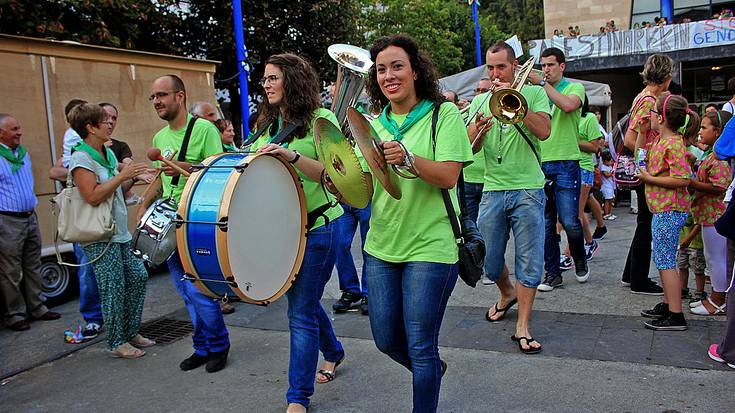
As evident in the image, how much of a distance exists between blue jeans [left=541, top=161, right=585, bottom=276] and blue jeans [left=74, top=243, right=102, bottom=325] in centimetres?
407

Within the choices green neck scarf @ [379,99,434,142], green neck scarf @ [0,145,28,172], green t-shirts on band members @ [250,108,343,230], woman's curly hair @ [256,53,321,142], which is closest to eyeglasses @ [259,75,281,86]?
woman's curly hair @ [256,53,321,142]

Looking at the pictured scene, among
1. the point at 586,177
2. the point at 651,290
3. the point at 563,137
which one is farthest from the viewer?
the point at 586,177

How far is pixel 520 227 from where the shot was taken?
14.4 feet

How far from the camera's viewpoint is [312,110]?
3.60m

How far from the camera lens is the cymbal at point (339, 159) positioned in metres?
2.79

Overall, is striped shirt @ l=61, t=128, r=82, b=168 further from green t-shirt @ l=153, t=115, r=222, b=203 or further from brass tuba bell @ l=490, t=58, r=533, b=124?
brass tuba bell @ l=490, t=58, r=533, b=124

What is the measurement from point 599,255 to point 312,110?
16.1 feet

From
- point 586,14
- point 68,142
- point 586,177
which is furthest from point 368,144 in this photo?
point 586,14

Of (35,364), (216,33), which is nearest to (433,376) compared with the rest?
(35,364)

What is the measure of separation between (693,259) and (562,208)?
Result: 3.81ft

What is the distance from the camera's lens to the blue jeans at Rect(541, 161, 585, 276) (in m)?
5.71

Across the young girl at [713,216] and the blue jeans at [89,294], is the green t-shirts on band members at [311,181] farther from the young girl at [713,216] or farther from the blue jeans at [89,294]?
the young girl at [713,216]

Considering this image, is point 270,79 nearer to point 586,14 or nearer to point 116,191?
point 116,191

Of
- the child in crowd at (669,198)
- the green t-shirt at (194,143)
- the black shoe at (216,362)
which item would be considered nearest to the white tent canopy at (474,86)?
the child in crowd at (669,198)
